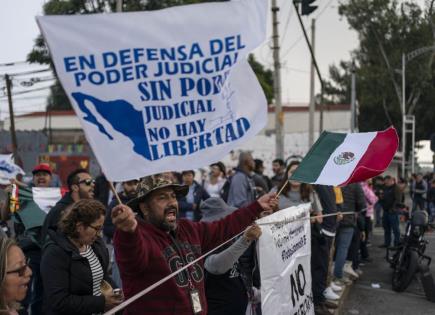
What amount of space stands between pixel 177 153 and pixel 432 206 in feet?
63.3

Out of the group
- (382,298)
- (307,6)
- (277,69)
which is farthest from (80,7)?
(382,298)

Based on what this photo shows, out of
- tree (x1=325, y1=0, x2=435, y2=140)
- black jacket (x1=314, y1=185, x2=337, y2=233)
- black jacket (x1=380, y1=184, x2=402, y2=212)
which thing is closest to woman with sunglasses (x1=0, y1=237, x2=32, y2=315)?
black jacket (x1=314, y1=185, x2=337, y2=233)

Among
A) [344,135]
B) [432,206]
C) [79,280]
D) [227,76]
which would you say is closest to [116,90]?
[227,76]

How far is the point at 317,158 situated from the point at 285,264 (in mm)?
860

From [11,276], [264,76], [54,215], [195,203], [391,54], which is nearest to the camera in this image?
[11,276]

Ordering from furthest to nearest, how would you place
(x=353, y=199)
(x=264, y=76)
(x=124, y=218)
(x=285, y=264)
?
1. (x=264, y=76)
2. (x=353, y=199)
3. (x=285, y=264)
4. (x=124, y=218)

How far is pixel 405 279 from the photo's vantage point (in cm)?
820

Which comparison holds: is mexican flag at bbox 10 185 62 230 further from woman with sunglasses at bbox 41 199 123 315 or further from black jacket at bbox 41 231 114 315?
black jacket at bbox 41 231 114 315

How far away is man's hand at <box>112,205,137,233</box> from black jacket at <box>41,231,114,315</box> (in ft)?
3.40

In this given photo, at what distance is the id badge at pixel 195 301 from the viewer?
3.21 metres

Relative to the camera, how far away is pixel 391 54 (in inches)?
1587

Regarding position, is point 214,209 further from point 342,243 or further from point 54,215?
point 342,243

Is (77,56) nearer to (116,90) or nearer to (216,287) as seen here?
(116,90)

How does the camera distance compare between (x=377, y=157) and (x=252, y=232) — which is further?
(x=377, y=157)
